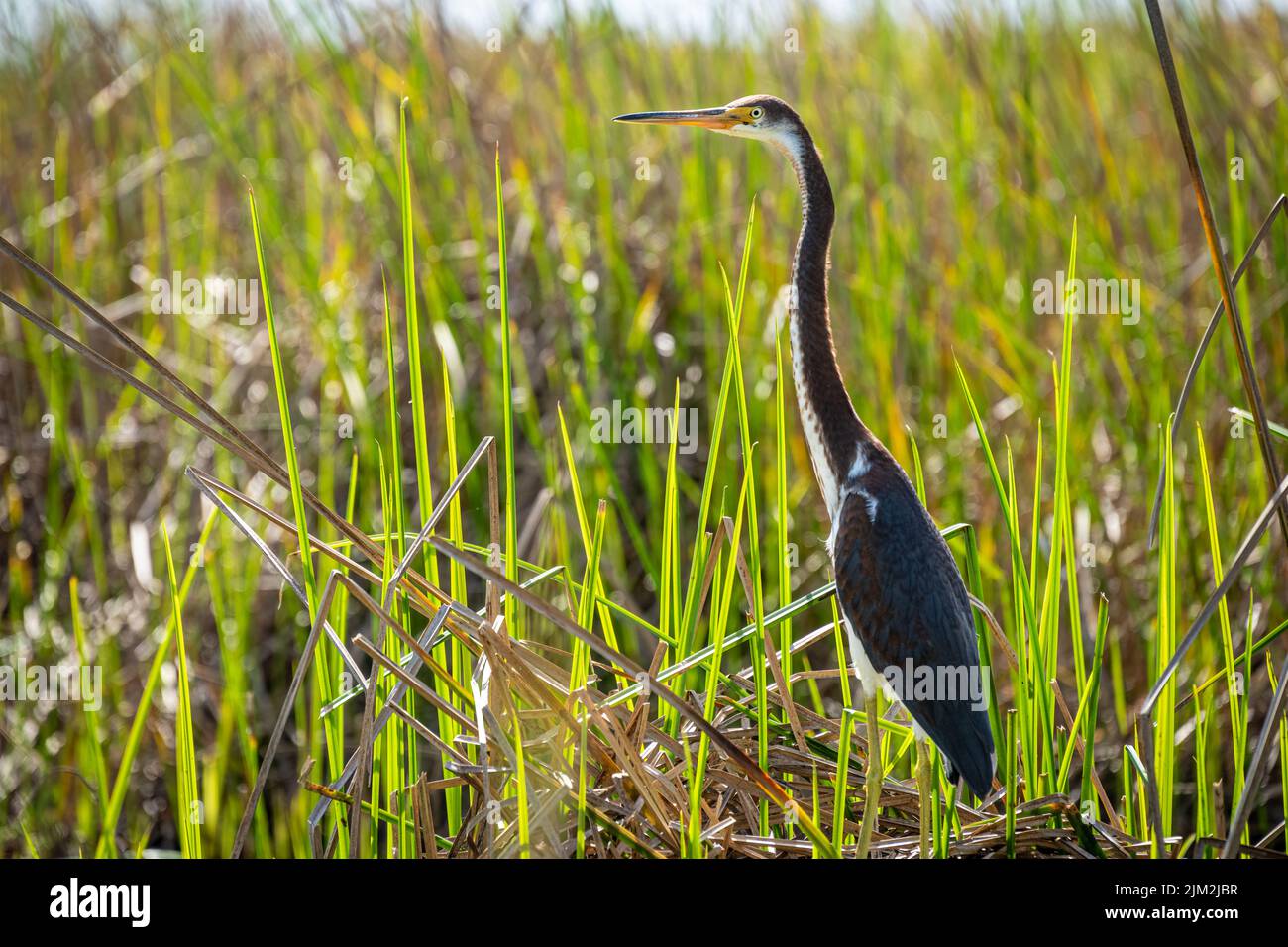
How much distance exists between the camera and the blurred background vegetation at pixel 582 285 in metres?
2.74

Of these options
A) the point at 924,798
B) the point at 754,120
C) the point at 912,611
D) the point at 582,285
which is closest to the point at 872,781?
the point at 924,798

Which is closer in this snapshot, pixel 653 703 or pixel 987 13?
pixel 653 703

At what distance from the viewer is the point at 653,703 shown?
2113 millimetres

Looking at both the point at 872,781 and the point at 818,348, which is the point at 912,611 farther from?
the point at 818,348

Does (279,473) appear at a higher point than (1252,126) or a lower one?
lower

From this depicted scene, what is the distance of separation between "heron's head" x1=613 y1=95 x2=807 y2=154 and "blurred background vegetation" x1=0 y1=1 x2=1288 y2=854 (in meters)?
0.90

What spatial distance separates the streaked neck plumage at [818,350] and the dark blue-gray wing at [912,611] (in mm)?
41

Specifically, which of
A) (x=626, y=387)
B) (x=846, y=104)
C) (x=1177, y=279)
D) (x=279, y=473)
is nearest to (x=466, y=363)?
(x=626, y=387)

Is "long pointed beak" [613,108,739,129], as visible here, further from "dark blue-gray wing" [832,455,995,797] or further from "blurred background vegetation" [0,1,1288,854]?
"blurred background vegetation" [0,1,1288,854]

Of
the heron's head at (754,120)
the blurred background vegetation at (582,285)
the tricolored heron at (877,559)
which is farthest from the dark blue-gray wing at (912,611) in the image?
the blurred background vegetation at (582,285)

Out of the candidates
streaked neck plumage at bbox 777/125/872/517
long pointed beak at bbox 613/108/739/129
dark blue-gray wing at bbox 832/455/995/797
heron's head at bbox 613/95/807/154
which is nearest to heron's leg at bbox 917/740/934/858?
dark blue-gray wing at bbox 832/455/995/797

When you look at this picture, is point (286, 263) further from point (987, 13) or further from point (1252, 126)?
point (1252, 126)
